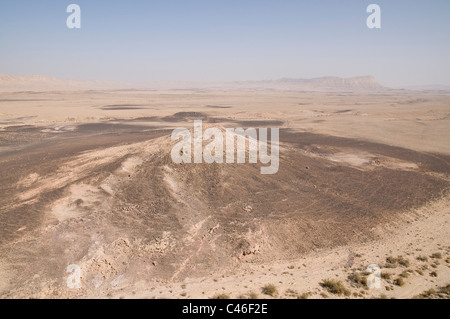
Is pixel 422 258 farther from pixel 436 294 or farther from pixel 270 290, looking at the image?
pixel 270 290

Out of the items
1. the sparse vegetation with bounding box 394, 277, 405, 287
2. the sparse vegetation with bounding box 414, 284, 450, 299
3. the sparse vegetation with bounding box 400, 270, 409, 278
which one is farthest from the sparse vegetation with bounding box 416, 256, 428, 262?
the sparse vegetation with bounding box 394, 277, 405, 287

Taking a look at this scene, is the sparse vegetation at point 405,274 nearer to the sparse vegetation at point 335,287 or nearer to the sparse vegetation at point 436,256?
the sparse vegetation at point 436,256

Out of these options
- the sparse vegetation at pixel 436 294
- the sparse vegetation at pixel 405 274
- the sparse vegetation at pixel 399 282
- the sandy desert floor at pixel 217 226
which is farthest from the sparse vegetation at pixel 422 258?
the sparse vegetation at pixel 399 282

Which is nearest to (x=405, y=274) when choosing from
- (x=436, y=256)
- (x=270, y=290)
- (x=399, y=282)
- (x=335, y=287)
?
(x=399, y=282)

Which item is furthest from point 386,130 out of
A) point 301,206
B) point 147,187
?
point 147,187

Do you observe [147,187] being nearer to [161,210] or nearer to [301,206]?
[161,210]

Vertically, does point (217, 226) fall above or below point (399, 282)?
above

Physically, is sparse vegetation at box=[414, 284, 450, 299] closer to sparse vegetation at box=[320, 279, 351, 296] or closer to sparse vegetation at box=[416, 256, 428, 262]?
sparse vegetation at box=[416, 256, 428, 262]
